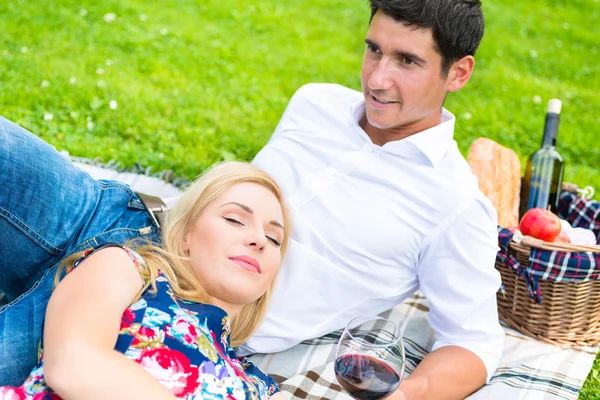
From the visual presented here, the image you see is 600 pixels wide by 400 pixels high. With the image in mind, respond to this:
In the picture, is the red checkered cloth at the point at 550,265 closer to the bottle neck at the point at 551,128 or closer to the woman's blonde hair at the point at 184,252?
the bottle neck at the point at 551,128

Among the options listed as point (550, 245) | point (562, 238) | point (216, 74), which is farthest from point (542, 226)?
point (216, 74)

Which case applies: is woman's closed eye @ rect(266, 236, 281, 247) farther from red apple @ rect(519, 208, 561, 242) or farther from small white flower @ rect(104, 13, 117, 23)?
small white flower @ rect(104, 13, 117, 23)

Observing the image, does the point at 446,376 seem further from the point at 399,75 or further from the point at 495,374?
the point at 399,75

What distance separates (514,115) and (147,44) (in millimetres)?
3844

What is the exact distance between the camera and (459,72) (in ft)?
11.3

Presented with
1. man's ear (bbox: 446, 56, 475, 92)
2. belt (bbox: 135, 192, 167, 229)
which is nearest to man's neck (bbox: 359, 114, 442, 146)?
man's ear (bbox: 446, 56, 475, 92)

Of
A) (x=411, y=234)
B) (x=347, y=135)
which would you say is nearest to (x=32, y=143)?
(x=347, y=135)

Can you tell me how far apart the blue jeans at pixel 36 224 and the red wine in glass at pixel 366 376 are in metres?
1.22

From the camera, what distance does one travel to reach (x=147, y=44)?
6.90 meters

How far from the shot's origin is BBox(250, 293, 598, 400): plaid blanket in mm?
3174

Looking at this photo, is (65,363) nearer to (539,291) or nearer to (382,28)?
(382,28)

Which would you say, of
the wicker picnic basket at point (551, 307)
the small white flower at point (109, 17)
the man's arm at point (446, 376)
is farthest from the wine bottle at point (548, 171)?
the small white flower at point (109, 17)

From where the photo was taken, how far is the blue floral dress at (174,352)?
226cm

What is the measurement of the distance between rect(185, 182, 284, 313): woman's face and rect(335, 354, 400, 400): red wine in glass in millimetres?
641
